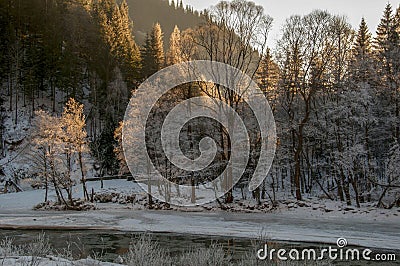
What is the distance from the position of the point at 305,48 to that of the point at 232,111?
6371 mm

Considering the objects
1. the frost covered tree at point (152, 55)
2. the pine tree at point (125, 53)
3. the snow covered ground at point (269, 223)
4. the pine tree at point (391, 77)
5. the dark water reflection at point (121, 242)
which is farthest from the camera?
the pine tree at point (125, 53)

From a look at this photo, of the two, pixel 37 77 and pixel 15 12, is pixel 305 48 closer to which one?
pixel 37 77

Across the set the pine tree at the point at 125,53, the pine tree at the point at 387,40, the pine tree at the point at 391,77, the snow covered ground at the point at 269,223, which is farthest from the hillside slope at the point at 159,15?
the snow covered ground at the point at 269,223

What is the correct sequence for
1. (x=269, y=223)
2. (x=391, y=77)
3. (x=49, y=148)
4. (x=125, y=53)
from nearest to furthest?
1. (x=269, y=223)
2. (x=391, y=77)
3. (x=49, y=148)
4. (x=125, y=53)

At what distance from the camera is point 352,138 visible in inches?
869

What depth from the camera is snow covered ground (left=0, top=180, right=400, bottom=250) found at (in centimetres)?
1446

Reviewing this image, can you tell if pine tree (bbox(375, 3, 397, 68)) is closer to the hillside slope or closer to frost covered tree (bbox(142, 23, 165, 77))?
frost covered tree (bbox(142, 23, 165, 77))

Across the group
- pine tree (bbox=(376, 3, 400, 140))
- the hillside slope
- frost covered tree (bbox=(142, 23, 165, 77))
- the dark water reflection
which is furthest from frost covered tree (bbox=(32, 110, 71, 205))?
the hillside slope

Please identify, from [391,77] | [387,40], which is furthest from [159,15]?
[391,77]

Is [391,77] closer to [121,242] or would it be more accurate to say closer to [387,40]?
[387,40]

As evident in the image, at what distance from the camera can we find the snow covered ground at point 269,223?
1446cm

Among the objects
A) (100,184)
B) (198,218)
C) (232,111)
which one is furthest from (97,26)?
(198,218)

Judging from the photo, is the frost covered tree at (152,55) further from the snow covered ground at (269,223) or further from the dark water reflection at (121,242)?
the dark water reflection at (121,242)

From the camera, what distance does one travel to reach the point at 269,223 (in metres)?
17.9
